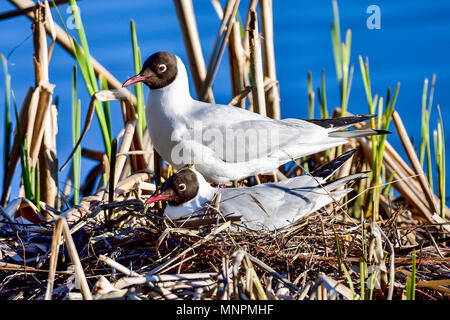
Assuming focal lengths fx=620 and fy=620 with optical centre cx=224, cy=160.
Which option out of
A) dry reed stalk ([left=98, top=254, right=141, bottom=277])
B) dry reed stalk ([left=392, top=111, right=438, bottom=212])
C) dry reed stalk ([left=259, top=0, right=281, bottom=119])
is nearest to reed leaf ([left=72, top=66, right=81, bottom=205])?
dry reed stalk ([left=259, top=0, right=281, bottom=119])

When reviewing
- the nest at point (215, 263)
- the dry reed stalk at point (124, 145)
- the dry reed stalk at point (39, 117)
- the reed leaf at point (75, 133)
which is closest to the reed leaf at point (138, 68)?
the dry reed stalk at point (124, 145)

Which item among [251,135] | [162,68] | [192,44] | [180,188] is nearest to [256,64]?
[251,135]

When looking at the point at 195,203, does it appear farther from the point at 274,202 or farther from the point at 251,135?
the point at 251,135

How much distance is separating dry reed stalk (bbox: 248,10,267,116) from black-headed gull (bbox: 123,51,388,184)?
0.20 metres

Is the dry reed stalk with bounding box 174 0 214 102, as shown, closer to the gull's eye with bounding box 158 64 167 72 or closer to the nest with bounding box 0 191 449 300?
the gull's eye with bounding box 158 64 167 72

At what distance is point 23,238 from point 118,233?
432mm

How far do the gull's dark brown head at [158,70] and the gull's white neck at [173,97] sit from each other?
3cm

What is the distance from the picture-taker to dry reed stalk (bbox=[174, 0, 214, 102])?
3766 millimetres

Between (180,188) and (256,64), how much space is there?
3.15ft

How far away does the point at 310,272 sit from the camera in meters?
2.31

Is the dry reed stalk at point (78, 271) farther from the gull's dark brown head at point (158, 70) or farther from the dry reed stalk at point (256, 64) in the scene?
the dry reed stalk at point (256, 64)

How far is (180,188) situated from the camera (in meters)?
2.73

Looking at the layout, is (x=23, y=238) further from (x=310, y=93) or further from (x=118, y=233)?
(x=310, y=93)

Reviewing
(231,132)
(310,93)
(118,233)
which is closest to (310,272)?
(118,233)
